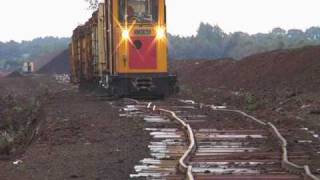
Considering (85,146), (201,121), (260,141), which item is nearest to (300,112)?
(201,121)

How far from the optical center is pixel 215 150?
477 inches

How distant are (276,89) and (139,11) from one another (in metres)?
7.91

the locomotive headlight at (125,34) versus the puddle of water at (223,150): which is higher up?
the locomotive headlight at (125,34)

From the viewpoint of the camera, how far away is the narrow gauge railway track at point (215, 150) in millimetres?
9688

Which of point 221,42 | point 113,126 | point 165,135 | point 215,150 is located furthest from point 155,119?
point 221,42

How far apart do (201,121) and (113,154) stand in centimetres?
508

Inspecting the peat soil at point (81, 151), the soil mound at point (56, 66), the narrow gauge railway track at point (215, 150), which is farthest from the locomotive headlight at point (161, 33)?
the soil mound at point (56, 66)

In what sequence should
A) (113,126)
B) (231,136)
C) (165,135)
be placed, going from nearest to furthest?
(231,136), (165,135), (113,126)

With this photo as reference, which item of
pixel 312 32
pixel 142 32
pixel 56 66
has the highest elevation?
pixel 312 32

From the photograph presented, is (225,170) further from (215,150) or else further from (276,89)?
(276,89)

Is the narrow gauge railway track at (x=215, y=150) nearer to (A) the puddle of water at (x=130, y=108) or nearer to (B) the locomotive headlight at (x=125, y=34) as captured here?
(A) the puddle of water at (x=130, y=108)

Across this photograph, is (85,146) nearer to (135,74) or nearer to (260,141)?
(260,141)

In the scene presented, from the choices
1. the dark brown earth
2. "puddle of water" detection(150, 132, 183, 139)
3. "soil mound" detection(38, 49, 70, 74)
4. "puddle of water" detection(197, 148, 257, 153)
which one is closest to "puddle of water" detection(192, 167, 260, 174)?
the dark brown earth

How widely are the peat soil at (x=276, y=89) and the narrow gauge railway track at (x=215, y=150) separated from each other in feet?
1.56
